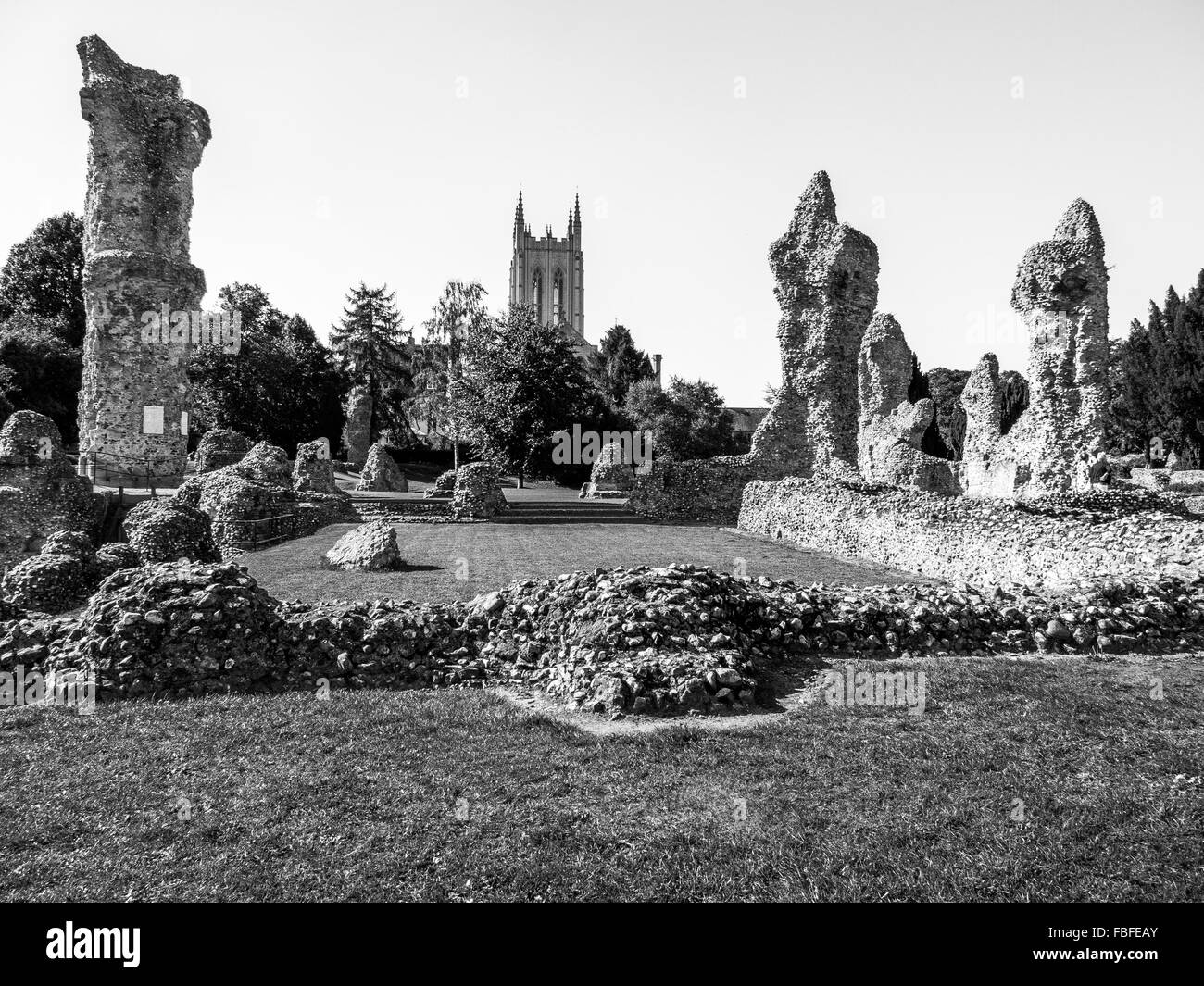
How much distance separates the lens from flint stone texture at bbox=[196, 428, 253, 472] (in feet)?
88.5

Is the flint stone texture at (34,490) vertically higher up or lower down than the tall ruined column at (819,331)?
lower down

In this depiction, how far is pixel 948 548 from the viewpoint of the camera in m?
14.6

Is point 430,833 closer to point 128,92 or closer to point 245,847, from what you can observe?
point 245,847

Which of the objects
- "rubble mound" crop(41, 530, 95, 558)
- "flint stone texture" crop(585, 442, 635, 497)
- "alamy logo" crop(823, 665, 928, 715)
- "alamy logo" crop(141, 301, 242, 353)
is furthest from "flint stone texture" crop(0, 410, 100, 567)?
"flint stone texture" crop(585, 442, 635, 497)

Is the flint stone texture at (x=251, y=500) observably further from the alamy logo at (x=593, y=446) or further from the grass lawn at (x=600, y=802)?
the alamy logo at (x=593, y=446)

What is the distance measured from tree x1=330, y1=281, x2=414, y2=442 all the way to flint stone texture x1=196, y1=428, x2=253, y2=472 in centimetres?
2930

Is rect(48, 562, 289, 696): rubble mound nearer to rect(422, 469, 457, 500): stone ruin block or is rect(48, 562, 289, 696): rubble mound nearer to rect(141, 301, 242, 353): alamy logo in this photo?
rect(141, 301, 242, 353): alamy logo

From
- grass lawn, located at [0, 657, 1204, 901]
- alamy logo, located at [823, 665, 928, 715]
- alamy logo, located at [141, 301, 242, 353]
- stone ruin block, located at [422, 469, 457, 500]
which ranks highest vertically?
alamy logo, located at [141, 301, 242, 353]

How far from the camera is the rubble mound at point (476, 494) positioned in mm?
25734

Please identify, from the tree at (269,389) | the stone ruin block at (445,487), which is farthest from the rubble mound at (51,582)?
the tree at (269,389)

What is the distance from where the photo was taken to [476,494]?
2586cm

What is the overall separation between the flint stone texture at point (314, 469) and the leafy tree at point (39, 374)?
1687 cm

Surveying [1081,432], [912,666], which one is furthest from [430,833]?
[1081,432]
